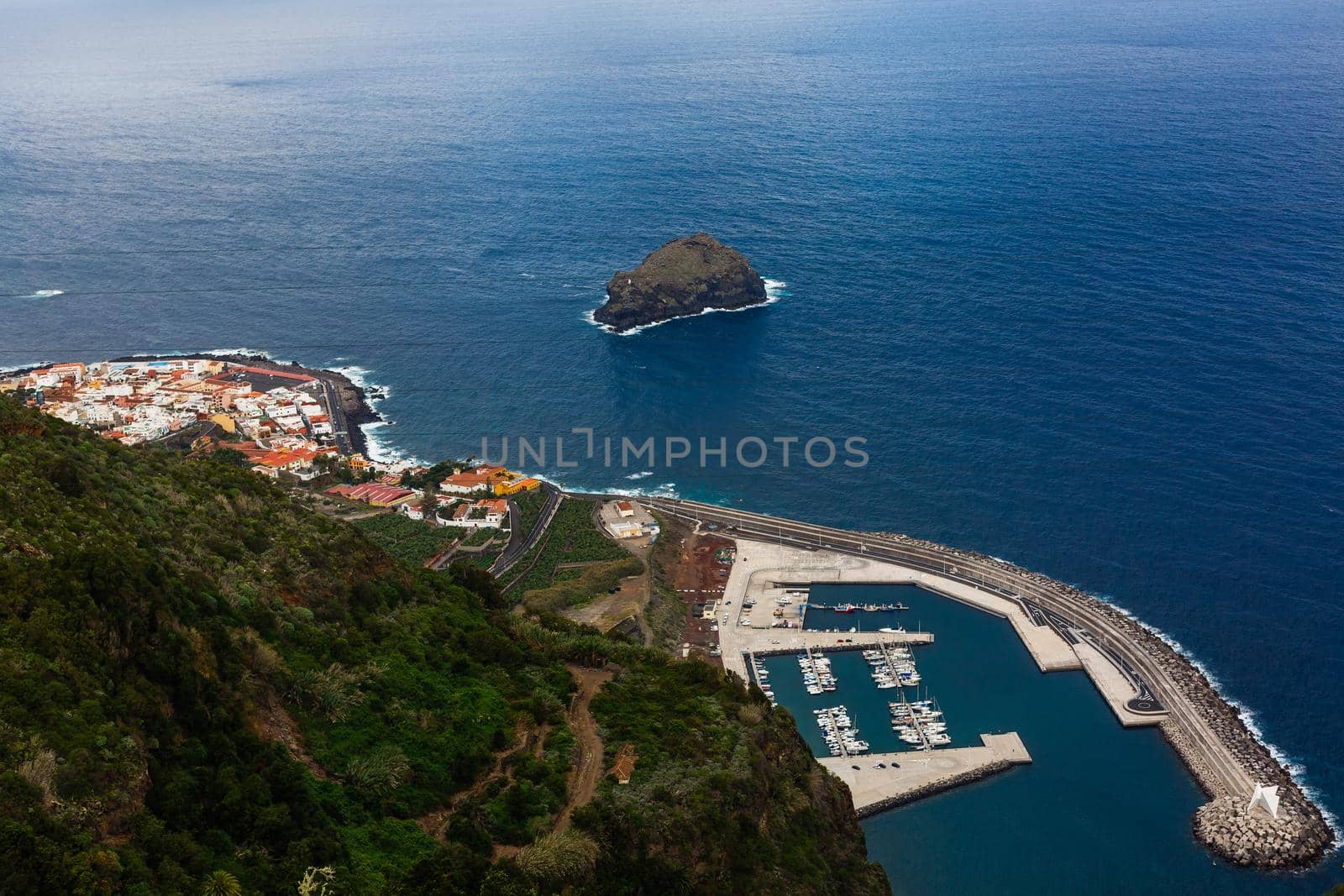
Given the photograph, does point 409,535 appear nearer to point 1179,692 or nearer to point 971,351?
point 1179,692

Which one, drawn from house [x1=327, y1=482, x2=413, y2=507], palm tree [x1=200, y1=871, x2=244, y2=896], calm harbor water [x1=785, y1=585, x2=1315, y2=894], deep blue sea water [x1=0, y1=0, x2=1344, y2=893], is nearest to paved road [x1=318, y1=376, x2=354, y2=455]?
deep blue sea water [x1=0, y1=0, x2=1344, y2=893]

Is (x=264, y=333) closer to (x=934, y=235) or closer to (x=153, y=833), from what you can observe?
(x=934, y=235)

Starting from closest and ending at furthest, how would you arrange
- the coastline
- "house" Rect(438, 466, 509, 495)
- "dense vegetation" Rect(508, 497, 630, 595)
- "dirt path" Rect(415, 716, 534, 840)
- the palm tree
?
the palm tree → "dirt path" Rect(415, 716, 534, 840) → "dense vegetation" Rect(508, 497, 630, 595) → "house" Rect(438, 466, 509, 495) → the coastline

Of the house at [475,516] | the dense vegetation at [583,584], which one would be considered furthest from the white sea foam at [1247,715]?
the house at [475,516]

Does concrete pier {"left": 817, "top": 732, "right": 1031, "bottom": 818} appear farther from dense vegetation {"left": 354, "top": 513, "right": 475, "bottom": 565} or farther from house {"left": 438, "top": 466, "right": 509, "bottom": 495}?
house {"left": 438, "top": 466, "right": 509, "bottom": 495}

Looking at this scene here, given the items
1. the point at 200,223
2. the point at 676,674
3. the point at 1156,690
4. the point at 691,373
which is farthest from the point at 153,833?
the point at 200,223

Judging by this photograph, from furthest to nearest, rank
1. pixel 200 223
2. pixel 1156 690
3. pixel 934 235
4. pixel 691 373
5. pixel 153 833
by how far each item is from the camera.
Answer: pixel 200 223, pixel 934 235, pixel 691 373, pixel 1156 690, pixel 153 833

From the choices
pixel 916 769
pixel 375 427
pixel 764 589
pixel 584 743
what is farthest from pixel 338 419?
pixel 584 743
